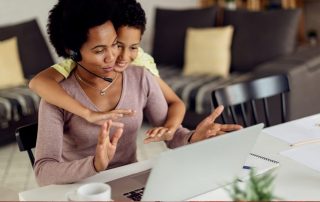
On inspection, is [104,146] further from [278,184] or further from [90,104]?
[278,184]

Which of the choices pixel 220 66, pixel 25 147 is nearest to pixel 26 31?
pixel 220 66

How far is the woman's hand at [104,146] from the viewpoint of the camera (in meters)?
1.27

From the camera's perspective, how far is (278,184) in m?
1.33

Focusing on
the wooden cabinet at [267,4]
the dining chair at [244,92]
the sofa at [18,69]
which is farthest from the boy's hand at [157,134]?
the wooden cabinet at [267,4]

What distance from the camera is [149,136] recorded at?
1.44 meters

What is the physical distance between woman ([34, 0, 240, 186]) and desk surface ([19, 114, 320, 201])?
0.04m

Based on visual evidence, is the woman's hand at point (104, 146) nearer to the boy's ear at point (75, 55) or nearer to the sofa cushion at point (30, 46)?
the boy's ear at point (75, 55)

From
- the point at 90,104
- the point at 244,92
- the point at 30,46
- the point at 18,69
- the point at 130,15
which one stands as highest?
the point at 130,15

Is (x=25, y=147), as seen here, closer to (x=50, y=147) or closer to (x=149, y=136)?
(x=50, y=147)

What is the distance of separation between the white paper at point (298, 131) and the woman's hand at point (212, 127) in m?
0.29

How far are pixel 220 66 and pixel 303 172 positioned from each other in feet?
7.79

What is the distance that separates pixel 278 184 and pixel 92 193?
0.50 meters

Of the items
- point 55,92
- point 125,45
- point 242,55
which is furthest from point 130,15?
point 242,55

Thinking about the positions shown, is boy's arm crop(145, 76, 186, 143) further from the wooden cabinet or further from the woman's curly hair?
the wooden cabinet
